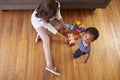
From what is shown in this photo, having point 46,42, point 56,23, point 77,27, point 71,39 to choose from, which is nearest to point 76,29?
point 77,27

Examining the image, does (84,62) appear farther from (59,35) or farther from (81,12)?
(81,12)

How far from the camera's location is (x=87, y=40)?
1419 mm

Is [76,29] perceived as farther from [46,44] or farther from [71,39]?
[46,44]

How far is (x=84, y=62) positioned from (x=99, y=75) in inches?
7.2

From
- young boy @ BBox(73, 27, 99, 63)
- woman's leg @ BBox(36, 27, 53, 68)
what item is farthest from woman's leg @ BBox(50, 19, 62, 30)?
young boy @ BBox(73, 27, 99, 63)

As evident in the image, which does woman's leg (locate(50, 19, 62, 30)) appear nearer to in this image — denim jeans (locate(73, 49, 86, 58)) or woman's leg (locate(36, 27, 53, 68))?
woman's leg (locate(36, 27, 53, 68))

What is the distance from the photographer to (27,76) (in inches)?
63.5

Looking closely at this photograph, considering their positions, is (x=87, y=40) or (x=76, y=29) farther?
(x=76, y=29)

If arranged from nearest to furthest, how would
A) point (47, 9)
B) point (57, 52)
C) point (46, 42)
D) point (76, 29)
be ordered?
point (47, 9), point (46, 42), point (57, 52), point (76, 29)

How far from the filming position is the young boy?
4.50ft

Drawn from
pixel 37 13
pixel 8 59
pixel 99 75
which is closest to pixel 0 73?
pixel 8 59

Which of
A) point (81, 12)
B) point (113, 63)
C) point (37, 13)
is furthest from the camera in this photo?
point (81, 12)

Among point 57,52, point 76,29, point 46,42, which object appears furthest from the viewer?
point 76,29

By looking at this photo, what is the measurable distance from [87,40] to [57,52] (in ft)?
1.39
